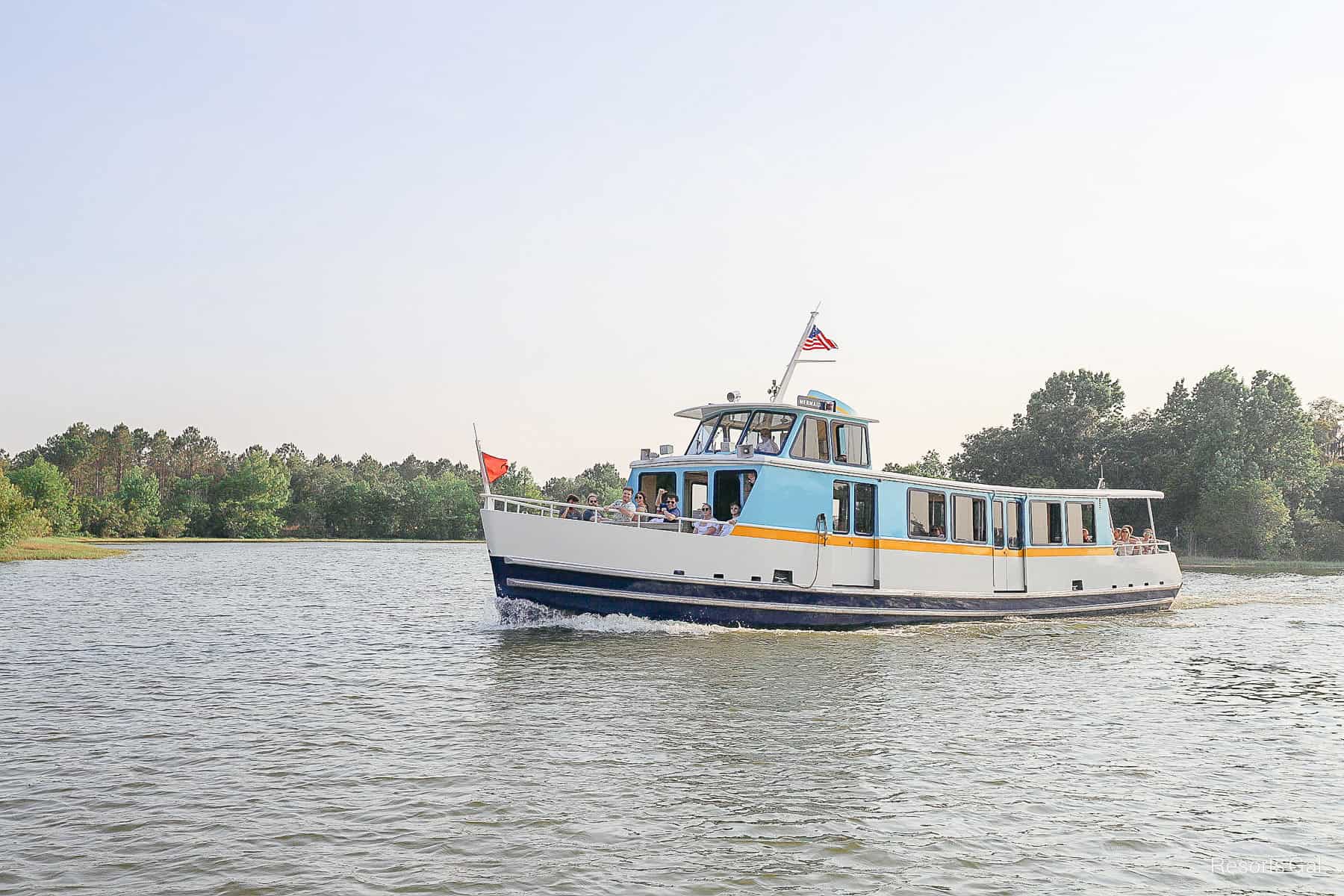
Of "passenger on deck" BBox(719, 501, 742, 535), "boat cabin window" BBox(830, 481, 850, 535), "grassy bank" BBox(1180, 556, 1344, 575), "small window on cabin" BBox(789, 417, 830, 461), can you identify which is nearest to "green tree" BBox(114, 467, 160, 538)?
"grassy bank" BBox(1180, 556, 1344, 575)

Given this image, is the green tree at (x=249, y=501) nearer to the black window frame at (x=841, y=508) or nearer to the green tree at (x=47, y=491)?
the green tree at (x=47, y=491)

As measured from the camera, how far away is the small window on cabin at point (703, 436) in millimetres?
27141

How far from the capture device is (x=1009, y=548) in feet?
93.4

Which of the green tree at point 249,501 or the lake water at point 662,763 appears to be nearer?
the lake water at point 662,763

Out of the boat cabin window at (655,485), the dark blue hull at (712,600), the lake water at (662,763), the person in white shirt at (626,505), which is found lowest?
the lake water at (662,763)

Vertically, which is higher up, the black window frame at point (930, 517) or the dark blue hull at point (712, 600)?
the black window frame at point (930, 517)

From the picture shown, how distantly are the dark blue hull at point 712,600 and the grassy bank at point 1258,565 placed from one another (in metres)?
46.2

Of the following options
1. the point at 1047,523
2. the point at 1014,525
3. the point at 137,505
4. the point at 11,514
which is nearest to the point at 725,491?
the point at 1014,525

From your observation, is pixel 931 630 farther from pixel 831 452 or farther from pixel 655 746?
→ pixel 655 746

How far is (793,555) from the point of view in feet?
79.0

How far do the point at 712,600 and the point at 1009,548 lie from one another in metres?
10.1

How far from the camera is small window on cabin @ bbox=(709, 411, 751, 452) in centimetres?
2680

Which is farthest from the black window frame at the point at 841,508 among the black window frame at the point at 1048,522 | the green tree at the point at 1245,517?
the green tree at the point at 1245,517

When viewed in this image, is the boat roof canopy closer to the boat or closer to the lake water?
the boat
